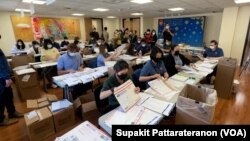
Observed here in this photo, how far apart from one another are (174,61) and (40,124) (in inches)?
103

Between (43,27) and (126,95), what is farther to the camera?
(43,27)

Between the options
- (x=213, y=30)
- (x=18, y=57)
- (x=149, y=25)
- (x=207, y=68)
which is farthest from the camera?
(x=149, y=25)

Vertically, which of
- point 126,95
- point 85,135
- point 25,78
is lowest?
point 25,78

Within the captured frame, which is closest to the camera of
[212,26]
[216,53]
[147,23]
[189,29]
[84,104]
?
[84,104]

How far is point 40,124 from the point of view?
2.07 meters

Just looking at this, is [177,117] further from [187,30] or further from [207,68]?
[187,30]

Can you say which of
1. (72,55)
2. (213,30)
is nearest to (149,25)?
(213,30)

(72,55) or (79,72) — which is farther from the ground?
(72,55)

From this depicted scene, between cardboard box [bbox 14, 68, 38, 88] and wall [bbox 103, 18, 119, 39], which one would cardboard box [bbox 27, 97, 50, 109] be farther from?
wall [bbox 103, 18, 119, 39]

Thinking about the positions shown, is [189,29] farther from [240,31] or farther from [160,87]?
[160,87]

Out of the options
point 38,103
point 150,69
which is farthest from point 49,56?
point 150,69

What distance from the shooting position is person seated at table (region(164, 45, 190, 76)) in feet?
9.95

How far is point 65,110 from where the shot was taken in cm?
232

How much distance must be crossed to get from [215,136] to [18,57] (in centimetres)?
538
